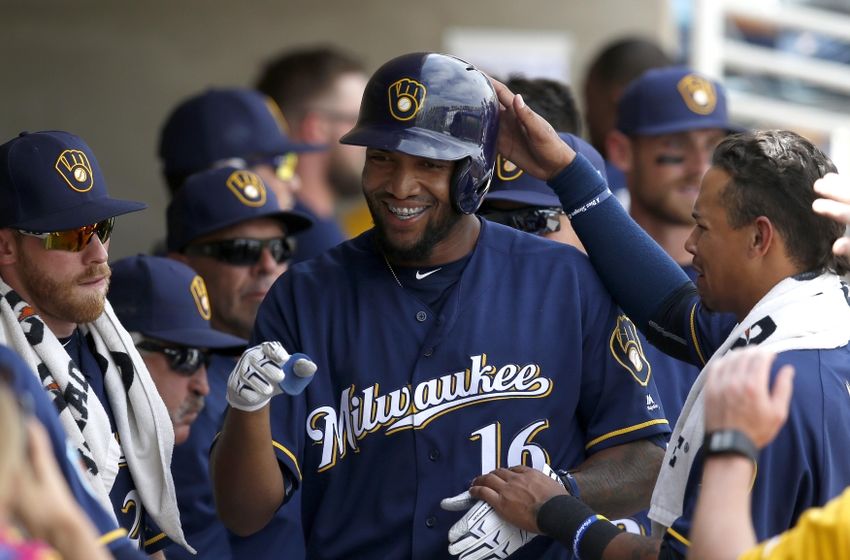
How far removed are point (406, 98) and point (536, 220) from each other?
0.91 metres

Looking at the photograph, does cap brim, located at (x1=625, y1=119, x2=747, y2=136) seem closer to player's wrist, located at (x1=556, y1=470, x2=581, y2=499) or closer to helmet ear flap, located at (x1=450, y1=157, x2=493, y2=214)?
helmet ear flap, located at (x1=450, y1=157, x2=493, y2=214)

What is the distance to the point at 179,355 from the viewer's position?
16.3ft

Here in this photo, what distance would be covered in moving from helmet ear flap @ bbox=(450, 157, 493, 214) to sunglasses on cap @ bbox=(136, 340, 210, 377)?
137cm

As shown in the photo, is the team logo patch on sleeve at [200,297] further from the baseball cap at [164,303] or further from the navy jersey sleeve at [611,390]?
the navy jersey sleeve at [611,390]

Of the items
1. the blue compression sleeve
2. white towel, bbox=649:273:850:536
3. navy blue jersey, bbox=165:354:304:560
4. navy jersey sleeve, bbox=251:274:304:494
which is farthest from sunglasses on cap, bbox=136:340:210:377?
white towel, bbox=649:273:850:536

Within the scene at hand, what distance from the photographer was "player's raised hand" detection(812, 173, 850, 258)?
341cm

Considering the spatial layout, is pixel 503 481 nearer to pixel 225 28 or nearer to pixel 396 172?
pixel 396 172

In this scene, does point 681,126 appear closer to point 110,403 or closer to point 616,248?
point 616,248

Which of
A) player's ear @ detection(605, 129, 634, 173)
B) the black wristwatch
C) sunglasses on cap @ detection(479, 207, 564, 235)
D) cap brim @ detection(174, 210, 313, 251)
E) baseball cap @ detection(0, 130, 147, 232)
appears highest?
baseball cap @ detection(0, 130, 147, 232)

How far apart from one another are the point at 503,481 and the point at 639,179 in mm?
2742

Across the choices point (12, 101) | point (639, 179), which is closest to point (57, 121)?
point (12, 101)

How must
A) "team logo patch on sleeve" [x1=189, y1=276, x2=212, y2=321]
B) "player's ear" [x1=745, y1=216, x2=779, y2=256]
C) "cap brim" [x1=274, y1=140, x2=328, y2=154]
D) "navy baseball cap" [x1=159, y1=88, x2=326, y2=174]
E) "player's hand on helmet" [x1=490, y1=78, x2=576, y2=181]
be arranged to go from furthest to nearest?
"cap brim" [x1=274, y1=140, x2=328, y2=154]
"navy baseball cap" [x1=159, y1=88, x2=326, y2=174]
"team logo patch on sleeve" [x1=189, y1=276, x2=212, y2=321]
"player's hand on helmet" [x1=490, y1=78, x2=576, y2=181]
"player's ear" [x1=745, y1=216, x2=779, y2=256]

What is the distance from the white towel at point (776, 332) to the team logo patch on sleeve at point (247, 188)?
101 inches

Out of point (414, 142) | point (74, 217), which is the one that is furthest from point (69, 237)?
point (414, 142)
